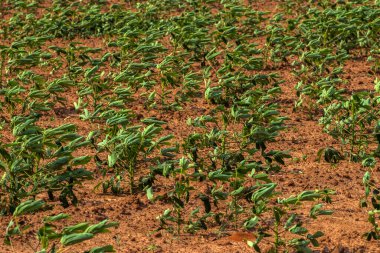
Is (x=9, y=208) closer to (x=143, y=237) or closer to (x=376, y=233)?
(x=143, y=237)

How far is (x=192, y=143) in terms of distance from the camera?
17.6 ft

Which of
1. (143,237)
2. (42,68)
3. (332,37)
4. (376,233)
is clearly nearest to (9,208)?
(143,237)

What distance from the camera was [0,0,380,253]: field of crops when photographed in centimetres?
433

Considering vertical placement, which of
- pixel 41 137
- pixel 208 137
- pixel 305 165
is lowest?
pixel 305 165

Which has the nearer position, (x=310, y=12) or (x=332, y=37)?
(x=332, y=37)

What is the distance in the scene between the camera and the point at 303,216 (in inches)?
183

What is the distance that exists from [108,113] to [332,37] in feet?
12.9

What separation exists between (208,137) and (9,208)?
1.57m

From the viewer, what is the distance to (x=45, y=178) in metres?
4.60

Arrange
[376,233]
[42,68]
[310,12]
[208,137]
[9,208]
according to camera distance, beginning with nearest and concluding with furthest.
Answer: [376,233]
[9,208]
[208,137]
[42,68]
[310,12]

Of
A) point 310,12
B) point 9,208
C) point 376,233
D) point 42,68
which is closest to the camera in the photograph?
point 376,233

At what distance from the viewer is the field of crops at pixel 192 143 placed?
433 centimetres

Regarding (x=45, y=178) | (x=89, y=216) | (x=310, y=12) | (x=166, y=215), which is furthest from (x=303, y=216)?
(x=310, y=12)

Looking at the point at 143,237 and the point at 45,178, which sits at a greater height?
the point at 45,178
